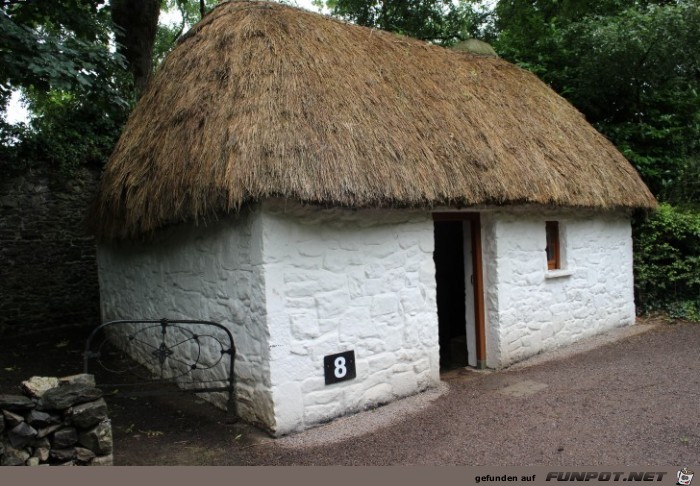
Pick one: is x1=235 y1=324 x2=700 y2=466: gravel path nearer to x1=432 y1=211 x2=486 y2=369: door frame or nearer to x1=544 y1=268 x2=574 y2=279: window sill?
x1=432 y1=211 x2=486 y2=369: door frame

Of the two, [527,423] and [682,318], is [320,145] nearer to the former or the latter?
[527,423]

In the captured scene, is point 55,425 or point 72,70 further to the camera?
point 72,70

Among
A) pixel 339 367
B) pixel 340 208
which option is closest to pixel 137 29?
pixel 340 208

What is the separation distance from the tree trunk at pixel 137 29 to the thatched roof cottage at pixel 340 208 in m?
3.67

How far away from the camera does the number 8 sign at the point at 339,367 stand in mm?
4609

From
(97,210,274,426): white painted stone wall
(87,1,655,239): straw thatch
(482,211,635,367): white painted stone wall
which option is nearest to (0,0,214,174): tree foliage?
(87,1,655,239): straw thatch

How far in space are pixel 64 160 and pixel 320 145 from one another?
6.45 meters

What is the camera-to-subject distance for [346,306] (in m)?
4.77

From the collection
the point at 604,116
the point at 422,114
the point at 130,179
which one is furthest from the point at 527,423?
the point at 604,116

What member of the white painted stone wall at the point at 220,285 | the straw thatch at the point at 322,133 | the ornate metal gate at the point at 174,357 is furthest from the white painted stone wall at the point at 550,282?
the ornate metal gate at the point at 174,357

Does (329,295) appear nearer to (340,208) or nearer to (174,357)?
(340,208)

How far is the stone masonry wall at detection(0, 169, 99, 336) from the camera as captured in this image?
855 cm

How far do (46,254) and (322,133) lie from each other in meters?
6.75

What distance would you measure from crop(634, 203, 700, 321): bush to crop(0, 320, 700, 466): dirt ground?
2.71 meters
